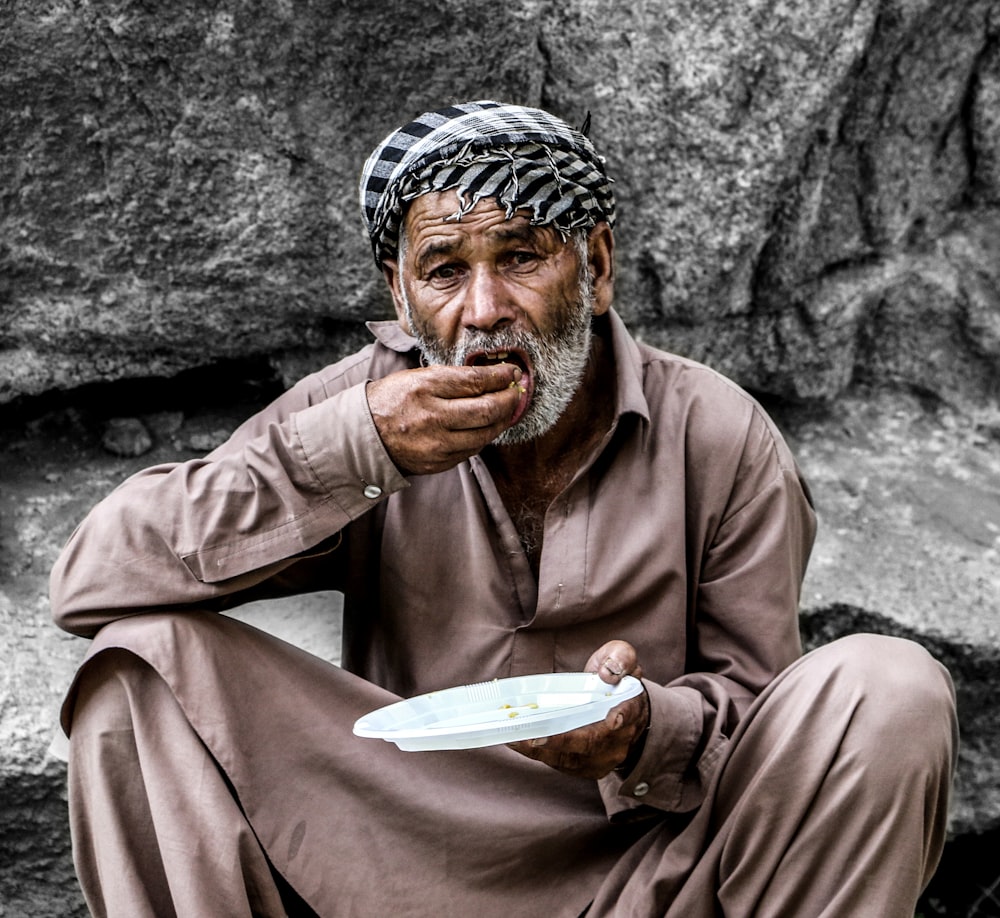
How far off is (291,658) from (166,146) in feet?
4.68

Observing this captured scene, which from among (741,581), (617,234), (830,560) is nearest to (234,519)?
(741,581)

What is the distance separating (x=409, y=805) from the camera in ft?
7.64

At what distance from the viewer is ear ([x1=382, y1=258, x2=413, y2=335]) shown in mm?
2551

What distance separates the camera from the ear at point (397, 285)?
2.55m

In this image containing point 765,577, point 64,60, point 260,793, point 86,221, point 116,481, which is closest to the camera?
point 260,793

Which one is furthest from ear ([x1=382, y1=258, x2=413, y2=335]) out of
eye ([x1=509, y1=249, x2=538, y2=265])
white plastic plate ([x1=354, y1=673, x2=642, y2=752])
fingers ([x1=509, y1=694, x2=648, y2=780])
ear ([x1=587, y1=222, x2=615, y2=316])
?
fingers ([x1=509, y1=694, x2=648, y2=780])

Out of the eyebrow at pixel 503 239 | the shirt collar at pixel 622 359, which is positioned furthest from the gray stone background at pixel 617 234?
the eyebrow at pixel 503 239

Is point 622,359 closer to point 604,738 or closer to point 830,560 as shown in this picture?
point 604,738

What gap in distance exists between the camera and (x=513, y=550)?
246cm

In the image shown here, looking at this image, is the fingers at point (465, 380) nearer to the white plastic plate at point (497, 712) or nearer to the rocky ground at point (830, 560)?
the white plastic plate at point (497, 712)

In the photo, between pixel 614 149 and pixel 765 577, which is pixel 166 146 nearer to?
pixel 614 149

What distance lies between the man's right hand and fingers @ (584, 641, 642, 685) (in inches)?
15.9

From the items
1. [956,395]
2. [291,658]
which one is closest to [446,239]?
[291,658]

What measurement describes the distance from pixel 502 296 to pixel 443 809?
2.97 ft
